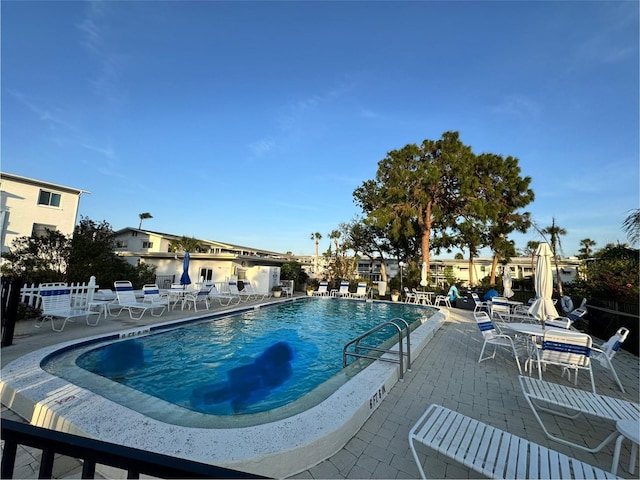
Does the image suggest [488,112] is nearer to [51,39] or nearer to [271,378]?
[271,378]

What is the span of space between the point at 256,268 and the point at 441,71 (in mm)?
14721

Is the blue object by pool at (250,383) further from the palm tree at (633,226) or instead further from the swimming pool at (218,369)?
the palm tree at (633,226)

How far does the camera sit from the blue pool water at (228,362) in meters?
4.84

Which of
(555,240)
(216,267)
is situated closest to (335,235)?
(216,267)

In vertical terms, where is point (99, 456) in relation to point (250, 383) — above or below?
above

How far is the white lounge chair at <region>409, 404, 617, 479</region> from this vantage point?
2172 millimetres

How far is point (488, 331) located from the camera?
6.21 m

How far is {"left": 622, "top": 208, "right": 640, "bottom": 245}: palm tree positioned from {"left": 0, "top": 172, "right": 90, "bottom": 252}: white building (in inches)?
1132

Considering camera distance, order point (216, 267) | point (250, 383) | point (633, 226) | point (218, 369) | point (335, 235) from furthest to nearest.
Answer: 1. point (335, 235)
2. point (216, 267)
3. point (633, 226)
4. point (218, 369)
5. point (250, 383)

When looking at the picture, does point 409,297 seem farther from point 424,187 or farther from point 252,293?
point 424,187

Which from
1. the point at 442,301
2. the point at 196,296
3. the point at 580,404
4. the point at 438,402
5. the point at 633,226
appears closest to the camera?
the point at 580,404

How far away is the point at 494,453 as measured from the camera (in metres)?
2.38

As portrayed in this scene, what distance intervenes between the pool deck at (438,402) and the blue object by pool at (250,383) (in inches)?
85.2

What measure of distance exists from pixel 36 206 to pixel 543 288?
2584cm
